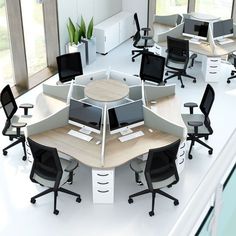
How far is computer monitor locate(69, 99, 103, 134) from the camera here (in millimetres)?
5559

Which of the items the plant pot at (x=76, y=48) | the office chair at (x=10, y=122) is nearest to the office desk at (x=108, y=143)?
the office chair at (x=10, y=122)

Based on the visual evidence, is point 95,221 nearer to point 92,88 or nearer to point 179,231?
point 92,88

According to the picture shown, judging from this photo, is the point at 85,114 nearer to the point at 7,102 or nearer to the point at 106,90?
the point at 106,90

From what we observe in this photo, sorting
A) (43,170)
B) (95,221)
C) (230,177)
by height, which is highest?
(230,177)

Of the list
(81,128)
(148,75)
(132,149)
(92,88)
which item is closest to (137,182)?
(132,149)

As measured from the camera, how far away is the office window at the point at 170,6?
10.5 metres

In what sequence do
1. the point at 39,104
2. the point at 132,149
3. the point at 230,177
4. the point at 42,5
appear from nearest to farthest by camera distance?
1. the point at 230,177
2. the point at 132,149
3. the point at 39,104
4. the point at 42,5

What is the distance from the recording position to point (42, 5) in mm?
8648

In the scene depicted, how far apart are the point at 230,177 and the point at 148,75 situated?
20.5 ft

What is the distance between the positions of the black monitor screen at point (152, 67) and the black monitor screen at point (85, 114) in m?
2.15

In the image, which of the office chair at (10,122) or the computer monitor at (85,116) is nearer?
the computer monitor at (85,116)

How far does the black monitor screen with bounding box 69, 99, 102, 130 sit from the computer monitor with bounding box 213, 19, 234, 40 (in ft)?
14.2

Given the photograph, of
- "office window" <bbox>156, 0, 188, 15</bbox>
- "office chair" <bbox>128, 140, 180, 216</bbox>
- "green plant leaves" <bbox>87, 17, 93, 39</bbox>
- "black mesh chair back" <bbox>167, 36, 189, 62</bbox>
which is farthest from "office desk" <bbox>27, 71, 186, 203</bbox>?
"office window" <bbox>156, 0, 188, 15</bbox>

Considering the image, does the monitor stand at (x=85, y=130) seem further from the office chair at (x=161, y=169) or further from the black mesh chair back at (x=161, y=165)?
the black mesh chair back at (x=161, y=165)
